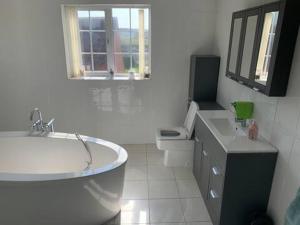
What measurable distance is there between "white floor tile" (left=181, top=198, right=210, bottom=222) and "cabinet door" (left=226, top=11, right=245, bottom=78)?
1376 millimetres

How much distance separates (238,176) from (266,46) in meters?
1.02

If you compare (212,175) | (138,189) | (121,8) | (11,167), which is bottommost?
(138,189)

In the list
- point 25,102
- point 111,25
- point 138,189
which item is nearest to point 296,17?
point 138,189

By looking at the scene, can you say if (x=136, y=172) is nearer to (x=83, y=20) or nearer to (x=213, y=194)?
(x=213, y=194)

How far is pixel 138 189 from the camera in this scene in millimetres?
2607

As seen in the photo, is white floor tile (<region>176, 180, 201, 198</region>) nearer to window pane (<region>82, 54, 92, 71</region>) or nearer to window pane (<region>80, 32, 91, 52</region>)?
window pane (<region>82, 54, 92, 71</region>)

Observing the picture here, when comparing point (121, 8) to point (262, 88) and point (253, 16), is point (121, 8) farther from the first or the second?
point (262, 88)

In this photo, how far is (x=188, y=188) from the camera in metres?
2.62

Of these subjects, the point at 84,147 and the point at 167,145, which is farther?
the point at 167,145

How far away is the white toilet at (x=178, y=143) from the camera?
2.89m

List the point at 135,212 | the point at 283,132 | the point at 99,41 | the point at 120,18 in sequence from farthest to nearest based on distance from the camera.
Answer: the point at 99,41
the point at 120,18
the point at 135,212
the point at 283,132

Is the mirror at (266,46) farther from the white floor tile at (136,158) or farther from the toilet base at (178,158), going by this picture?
the white floor tile at (136,158)

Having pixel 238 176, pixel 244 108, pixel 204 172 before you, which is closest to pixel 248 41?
pixel 244 108

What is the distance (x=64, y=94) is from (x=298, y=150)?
2.99 meters
